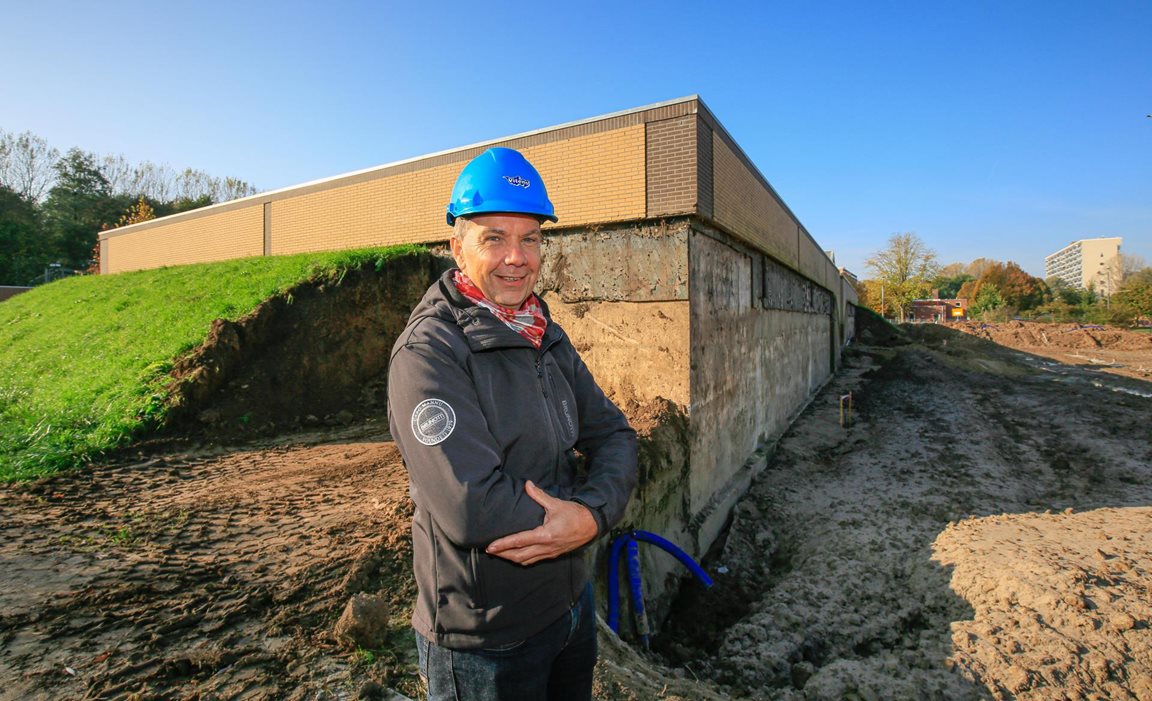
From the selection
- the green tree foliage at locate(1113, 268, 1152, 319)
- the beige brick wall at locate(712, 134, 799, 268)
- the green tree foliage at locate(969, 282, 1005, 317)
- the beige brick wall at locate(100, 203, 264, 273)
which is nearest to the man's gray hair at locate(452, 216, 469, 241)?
the beige brick wall at locate(712, 134, 799, 268)

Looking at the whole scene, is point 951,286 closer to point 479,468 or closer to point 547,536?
point 547,536

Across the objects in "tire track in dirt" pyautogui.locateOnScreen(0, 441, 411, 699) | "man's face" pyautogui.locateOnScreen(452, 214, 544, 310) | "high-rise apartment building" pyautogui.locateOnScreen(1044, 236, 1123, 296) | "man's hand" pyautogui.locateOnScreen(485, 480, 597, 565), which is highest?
"high-rise apartment building" pyautogui.locateOnScreen(1044, 236, 1123, 296)

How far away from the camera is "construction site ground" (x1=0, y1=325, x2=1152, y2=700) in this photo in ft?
8.49

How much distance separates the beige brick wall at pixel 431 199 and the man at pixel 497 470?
5435 mm

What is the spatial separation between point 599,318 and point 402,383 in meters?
5.82

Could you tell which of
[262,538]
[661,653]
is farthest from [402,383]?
[661,653]

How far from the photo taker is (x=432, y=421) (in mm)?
1450

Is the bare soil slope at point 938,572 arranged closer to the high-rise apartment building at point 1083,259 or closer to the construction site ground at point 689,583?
the construction site ground at point 689,583

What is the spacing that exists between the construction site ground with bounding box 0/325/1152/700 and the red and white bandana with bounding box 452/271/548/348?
1.83m

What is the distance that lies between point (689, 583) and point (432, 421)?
5.54m

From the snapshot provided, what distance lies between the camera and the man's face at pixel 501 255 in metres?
1.81

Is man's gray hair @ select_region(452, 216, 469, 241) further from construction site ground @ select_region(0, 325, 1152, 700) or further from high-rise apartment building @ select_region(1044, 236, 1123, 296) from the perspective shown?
high-rise apartment building @ select_region(1044, 236, 1123, 296)

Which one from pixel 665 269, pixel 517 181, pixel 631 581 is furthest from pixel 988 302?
pixel 517 181

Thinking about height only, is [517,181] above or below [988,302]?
below
